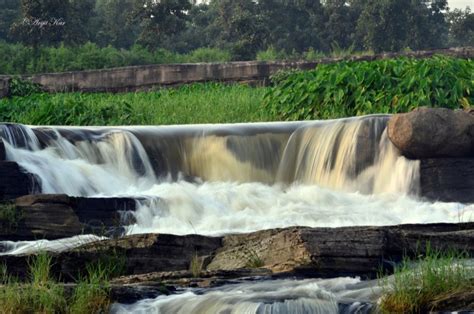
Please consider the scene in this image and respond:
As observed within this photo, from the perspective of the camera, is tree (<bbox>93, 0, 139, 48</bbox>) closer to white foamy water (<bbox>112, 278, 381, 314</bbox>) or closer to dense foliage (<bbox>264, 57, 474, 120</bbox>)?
dense foliage (<bbox>264, 57, 474, 120</bbox>)

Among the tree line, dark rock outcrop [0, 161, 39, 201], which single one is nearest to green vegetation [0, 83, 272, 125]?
dark rock outcrop [0, 161, 39, 201]

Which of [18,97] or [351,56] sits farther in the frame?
[351,56]

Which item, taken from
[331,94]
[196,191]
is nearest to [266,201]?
[196,191]

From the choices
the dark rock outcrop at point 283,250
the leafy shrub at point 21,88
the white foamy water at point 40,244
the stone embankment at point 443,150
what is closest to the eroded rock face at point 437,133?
the stone embankment at point 443,150

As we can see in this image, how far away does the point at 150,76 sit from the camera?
28.5m

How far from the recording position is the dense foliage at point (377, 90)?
66.4 ft

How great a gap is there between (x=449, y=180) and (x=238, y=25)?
3050cm

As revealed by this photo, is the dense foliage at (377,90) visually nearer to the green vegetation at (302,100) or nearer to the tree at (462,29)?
the green vegetation at (302,100)

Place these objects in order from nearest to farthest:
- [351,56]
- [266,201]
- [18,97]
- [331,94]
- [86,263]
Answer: [86,263] < [266,201] < [331,94] < [18,97] < [351,56]

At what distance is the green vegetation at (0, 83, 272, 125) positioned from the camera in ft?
72.8

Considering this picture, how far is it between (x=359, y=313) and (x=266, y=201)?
26.2ft

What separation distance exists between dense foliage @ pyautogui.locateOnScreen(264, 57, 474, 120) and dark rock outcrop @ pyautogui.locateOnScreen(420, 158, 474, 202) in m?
3.51

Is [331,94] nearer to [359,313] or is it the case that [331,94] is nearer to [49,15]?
[359,313]

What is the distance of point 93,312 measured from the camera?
8.23 m
